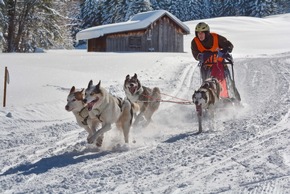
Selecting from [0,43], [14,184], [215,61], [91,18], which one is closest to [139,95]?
[215,61]

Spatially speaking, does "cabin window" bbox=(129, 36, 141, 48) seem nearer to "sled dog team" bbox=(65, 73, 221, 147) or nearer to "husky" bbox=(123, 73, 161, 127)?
"husky" bbox=(123, 73, 161, 127)

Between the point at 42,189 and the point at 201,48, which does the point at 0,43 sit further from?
the point at 42,189

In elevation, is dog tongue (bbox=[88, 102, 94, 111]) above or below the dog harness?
above

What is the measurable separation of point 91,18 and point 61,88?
49.1 m

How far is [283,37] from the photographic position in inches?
1619

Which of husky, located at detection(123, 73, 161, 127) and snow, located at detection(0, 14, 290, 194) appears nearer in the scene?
snow, located at detection(0, 14, 290, 194)

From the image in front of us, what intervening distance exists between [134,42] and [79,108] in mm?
27285

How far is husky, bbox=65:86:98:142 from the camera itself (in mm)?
5953

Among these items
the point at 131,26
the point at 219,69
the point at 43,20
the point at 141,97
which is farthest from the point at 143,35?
the point at 141,97

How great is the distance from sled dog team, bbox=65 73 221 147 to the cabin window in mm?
25416

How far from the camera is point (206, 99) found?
7.27 meters

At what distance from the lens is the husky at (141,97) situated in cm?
771

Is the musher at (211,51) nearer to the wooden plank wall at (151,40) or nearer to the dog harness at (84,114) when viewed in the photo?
the dog harness at (84,114)

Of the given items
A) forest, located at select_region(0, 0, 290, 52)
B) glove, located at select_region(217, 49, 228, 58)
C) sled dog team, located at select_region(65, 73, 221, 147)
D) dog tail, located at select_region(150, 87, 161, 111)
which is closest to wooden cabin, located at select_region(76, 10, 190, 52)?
Result: forest, located at select_region(0, 0, 290, 52)
